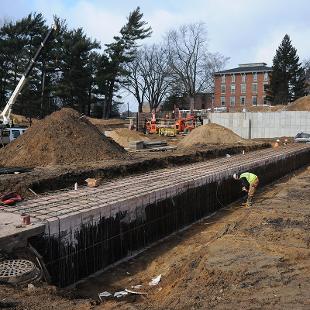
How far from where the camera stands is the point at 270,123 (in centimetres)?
3962

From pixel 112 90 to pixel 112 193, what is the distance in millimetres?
42175

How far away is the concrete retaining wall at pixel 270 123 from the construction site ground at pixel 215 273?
98.7ft

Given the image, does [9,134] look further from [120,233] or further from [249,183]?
[120,233]

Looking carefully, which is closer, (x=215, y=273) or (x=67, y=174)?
(x=215, y=273)

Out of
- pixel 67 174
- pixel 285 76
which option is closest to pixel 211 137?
pixel 67 174

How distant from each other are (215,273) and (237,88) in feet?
253

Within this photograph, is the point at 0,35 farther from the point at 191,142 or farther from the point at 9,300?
the point at 9,300

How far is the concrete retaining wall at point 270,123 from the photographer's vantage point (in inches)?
1539

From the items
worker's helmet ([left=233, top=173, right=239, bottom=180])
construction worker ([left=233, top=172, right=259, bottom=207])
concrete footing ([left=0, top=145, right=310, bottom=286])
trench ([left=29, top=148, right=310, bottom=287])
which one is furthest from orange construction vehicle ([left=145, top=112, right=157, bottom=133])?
concrete footing ([left=0, top=145, right=310, bottom=286])

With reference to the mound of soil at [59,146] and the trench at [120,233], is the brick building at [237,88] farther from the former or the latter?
the trench at [120,233]

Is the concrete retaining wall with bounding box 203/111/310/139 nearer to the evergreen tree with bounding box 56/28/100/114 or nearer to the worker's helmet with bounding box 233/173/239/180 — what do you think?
the evergreen tree with bounding box 56/28/100/114

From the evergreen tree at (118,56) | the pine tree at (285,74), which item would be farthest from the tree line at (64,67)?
the pine tree at (285,74)

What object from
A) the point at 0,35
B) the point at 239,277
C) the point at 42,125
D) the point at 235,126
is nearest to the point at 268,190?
the point at 42,125

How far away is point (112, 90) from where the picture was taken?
49.5 m
